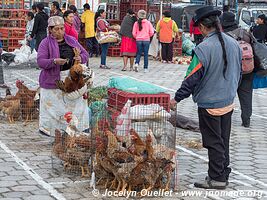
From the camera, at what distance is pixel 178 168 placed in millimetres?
7211

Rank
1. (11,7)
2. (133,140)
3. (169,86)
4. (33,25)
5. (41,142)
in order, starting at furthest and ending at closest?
(11,7)
(33,25)
(169,86)
(41,142)
(133,140)

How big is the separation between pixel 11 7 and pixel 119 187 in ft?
46.0

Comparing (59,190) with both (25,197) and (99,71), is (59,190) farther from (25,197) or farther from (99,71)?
(99,71)

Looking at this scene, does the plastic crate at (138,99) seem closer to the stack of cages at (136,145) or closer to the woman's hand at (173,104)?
the stack of cages at (136,145)

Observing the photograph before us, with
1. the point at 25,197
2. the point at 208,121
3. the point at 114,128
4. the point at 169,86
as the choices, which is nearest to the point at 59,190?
the point at 25,197

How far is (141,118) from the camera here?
6.27 meters

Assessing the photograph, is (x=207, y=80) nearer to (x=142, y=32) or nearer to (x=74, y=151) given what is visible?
(x=74, y=151)

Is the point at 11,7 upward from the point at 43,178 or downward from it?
upward

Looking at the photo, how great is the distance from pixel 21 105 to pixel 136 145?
421 cm

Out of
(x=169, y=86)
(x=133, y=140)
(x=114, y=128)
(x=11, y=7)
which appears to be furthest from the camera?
(x=11, y=7)

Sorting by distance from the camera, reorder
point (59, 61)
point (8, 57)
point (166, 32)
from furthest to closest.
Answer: point (166, 32)
point (8, 57)
point (59, 61)

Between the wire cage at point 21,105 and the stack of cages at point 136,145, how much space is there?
322 centimetres

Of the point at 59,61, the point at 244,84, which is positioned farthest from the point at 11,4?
the point at 59,61

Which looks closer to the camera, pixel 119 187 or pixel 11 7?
pixel 119 187
